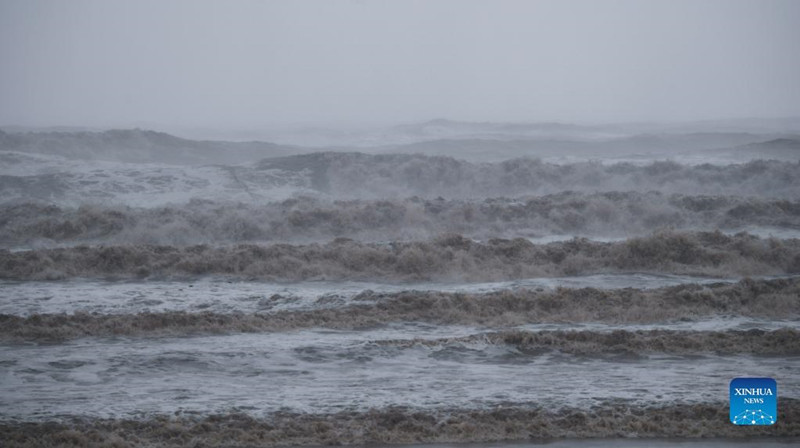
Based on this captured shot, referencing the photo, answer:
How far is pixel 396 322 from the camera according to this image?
10.6 m

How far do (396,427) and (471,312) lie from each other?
4359 millimetres

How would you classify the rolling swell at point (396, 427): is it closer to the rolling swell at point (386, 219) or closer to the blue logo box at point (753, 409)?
the blue logo box at point (753, 409)

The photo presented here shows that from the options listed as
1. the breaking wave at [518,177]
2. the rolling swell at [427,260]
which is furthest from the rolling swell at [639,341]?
the breaking wave at [518,177]

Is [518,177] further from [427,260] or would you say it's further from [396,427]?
[396,427]

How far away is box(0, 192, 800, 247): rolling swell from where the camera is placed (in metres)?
18.4

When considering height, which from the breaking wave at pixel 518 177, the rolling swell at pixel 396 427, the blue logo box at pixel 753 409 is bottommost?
the rolling swell at pixel 396 427

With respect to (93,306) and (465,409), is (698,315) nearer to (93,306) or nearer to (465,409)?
(465,409)

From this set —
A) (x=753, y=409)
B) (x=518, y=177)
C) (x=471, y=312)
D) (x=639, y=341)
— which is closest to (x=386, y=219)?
(x=471, y=312)

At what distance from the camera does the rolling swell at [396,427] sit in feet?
21.4

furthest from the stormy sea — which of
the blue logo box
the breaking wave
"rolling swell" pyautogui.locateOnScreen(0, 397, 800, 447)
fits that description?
the breaking wave

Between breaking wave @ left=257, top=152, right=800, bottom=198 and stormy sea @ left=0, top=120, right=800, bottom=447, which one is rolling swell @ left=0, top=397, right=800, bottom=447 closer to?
stormy sea @ left=0, top=120, right=800, bottom=447

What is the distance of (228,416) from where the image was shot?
701 centimetres

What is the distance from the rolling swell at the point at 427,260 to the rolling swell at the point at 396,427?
6557 mm

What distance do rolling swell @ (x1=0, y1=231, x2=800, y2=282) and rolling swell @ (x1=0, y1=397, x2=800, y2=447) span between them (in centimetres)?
656
